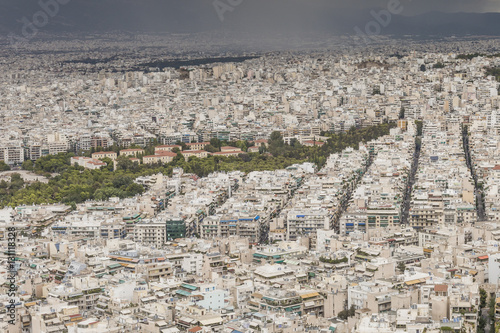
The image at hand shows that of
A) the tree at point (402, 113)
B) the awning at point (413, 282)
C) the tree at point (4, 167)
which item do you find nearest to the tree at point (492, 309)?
the awning at point (413, 282)

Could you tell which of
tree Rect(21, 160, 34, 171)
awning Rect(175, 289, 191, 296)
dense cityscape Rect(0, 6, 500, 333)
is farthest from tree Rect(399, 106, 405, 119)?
awning Rect(175, 289, 191, 296)

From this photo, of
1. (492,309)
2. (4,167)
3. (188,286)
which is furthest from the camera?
(4,167)

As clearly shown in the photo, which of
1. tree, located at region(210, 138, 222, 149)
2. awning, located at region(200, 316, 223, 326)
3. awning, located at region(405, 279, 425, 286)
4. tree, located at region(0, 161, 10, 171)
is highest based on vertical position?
tree, located at region(210, 138, 222, 149)

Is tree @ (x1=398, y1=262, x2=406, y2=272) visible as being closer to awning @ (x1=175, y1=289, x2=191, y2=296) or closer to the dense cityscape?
the dense cityscape

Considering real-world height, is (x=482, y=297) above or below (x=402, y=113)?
below

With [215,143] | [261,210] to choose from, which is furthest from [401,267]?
[215,143]

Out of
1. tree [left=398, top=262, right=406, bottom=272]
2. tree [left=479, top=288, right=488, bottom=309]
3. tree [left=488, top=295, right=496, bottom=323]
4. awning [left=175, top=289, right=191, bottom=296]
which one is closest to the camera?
tree [left=488, top=295, right=496, bottom=323]

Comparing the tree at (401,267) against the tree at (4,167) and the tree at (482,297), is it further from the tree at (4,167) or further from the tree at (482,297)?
the tree at (4,167)

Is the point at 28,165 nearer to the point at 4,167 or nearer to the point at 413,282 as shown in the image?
the point at 4,167
